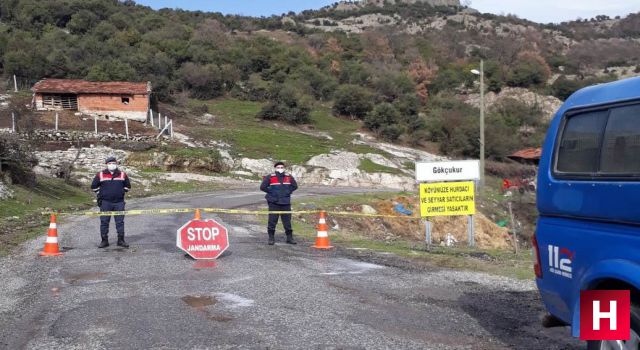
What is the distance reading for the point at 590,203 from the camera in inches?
187

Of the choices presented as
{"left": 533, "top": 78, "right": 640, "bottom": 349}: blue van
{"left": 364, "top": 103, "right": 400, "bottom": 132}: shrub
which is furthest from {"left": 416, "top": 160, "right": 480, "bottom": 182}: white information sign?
{"left": 364, "top": 103, "right": 400, "bottom": 132}: shrub

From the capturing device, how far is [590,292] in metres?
4.39

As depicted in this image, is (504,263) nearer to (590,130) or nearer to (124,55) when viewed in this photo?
(590,130)

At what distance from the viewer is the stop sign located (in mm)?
11703

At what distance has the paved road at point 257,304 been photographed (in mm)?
6238

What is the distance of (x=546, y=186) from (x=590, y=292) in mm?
1258

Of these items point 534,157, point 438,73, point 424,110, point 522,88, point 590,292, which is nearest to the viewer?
point 590,292

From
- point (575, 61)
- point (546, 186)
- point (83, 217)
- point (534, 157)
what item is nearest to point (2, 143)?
point (83, 217)

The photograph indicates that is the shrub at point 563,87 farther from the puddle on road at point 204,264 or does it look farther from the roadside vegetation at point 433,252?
the puddle on road at point 204,264

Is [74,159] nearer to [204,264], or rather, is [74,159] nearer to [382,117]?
[204,264]

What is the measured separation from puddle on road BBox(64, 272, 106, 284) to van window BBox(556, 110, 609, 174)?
7240 millimetres

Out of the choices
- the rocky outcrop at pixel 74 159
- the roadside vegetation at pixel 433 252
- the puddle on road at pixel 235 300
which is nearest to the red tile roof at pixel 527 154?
the rocky outcrop at pixel 74 159

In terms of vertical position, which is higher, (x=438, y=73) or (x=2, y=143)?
(x=438, y=73)

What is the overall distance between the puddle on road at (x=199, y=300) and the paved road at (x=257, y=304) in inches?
0.5
